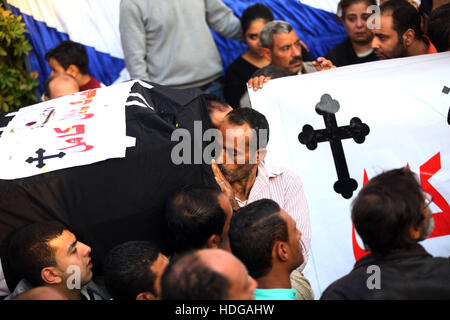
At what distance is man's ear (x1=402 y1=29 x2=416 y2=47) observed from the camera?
152 inches

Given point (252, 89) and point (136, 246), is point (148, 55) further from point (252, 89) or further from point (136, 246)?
point (136, 246)

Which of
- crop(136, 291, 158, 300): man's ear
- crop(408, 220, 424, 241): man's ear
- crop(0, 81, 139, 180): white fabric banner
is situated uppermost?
crop(0, 81, 139, 180): white fabric banner

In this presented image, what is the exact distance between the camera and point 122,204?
2799mm

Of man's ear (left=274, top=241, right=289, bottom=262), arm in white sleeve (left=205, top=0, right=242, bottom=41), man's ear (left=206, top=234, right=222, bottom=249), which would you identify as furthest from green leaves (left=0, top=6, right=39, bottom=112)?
man's ear (left=274, top=241, right=289, bottom=262)

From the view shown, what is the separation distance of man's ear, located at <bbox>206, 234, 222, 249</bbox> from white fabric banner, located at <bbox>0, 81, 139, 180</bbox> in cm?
59

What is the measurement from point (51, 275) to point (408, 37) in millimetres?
2729

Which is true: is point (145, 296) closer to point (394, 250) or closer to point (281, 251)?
point (281, 251)

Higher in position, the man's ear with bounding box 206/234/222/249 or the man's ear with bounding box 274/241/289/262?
the man's ear with bounding box 274/241/289/262

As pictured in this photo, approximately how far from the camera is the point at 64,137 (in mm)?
2893

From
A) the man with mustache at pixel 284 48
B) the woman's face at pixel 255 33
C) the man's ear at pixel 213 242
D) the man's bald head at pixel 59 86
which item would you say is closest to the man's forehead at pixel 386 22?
the man with mustache at pixel 284 48

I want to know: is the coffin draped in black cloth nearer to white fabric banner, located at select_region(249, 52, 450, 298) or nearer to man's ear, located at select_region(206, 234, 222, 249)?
man's ear, located at select_region(206, 234, 222, 249)

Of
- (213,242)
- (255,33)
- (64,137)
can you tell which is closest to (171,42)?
(255,33)

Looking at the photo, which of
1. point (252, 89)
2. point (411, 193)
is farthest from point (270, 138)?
point (411, 193)

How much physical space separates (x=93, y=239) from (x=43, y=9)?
125 inches
